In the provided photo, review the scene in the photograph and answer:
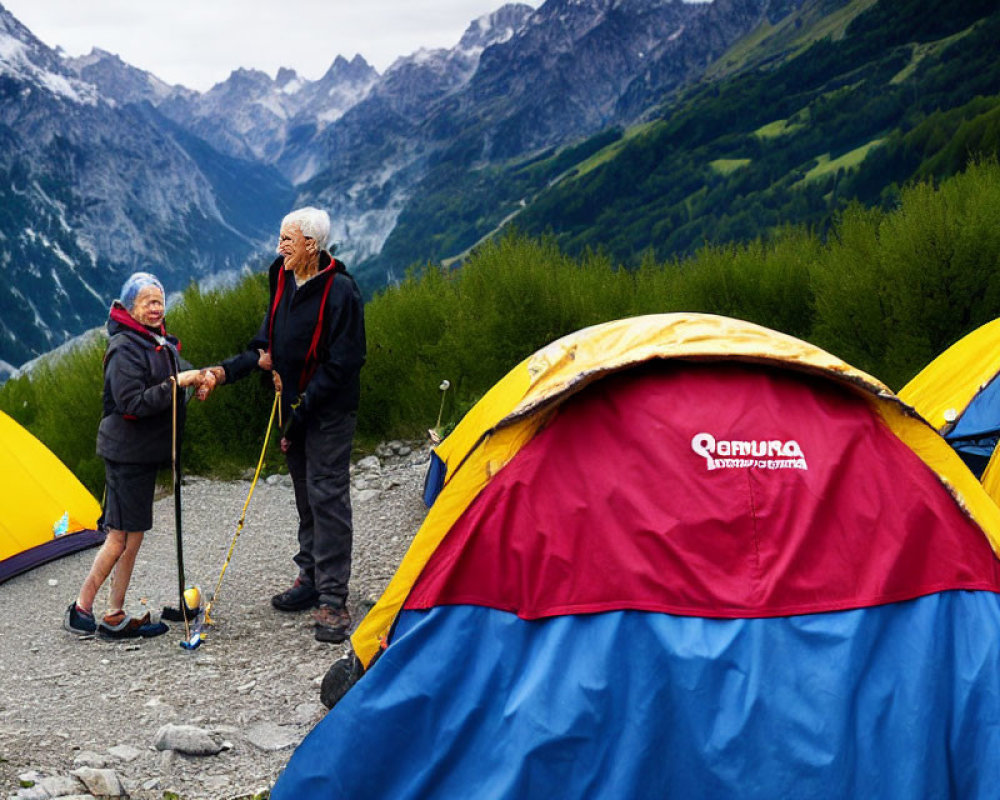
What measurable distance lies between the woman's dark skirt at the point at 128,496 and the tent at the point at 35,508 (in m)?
2.19

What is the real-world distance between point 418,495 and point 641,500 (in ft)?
18.6

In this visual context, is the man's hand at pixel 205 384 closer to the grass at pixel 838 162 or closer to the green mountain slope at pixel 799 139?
the green mountain slope at pixel 799 139

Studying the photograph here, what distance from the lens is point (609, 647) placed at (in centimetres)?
308

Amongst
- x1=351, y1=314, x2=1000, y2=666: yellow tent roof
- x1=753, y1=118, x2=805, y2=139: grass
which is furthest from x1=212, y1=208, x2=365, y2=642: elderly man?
x1=753, y1=118, x2=805, y2=139: grass

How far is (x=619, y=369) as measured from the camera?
135 inches

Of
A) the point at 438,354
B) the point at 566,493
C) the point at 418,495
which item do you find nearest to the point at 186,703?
the point at 566,493

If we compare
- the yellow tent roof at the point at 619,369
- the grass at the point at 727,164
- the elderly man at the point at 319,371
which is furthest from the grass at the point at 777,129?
the yellow tent roof at the point at 619,369

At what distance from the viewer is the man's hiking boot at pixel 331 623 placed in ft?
A: 17.0

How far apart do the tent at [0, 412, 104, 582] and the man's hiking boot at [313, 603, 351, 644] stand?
2762 millimetres

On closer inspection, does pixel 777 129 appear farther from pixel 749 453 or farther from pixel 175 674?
pixel 749 453

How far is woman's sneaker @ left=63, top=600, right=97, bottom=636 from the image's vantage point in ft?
18.0

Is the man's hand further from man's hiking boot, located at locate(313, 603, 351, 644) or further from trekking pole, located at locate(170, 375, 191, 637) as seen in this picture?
man's hiking boot, located at locate(313, 603, 351, 644)

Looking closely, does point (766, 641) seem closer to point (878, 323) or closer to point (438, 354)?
point (438, 354)

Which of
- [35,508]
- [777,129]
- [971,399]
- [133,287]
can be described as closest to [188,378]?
[133,287]
